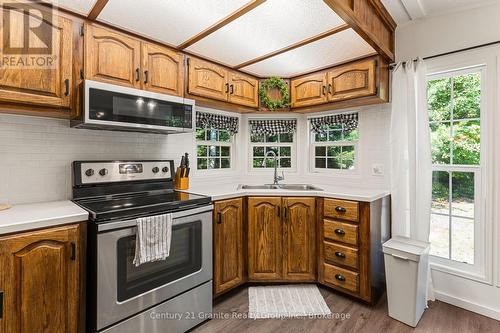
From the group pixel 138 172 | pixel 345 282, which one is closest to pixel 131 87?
pixel 138 172

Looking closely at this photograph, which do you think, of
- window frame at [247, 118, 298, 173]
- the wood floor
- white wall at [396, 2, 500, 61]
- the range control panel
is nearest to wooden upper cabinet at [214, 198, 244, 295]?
the wood floor

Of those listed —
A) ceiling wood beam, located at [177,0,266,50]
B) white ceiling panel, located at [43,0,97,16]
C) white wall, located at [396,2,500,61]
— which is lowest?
ceiling wood beam, located at [177,0,266,50]

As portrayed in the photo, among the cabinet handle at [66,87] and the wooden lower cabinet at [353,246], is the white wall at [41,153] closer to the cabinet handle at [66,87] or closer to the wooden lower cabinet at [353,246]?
the cabinet handle at [66,87]

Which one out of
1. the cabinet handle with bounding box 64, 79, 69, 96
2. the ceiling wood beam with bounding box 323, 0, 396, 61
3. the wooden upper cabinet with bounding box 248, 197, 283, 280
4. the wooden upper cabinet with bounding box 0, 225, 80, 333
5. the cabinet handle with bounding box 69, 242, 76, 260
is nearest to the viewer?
the wooden upper cabinet with bounding box 0, 225, 80, 333

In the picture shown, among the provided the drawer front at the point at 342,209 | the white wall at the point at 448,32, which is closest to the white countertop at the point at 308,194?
the drawer front at the point at 342,209

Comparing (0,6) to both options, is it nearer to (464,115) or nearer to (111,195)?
(111,195)

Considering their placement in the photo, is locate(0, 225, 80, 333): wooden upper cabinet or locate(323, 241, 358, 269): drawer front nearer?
locate(0, 225, 80, 333): wooden upper cabinet

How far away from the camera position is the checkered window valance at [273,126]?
333 cm

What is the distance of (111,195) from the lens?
2105 millimetres

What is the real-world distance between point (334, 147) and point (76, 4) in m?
2.72

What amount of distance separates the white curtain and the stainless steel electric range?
1.77 m

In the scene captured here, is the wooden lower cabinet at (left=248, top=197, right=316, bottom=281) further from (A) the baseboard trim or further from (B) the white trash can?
(A) the baseboard trim

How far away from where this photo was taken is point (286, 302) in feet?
7.52

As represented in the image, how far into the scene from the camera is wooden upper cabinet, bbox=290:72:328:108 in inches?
108
